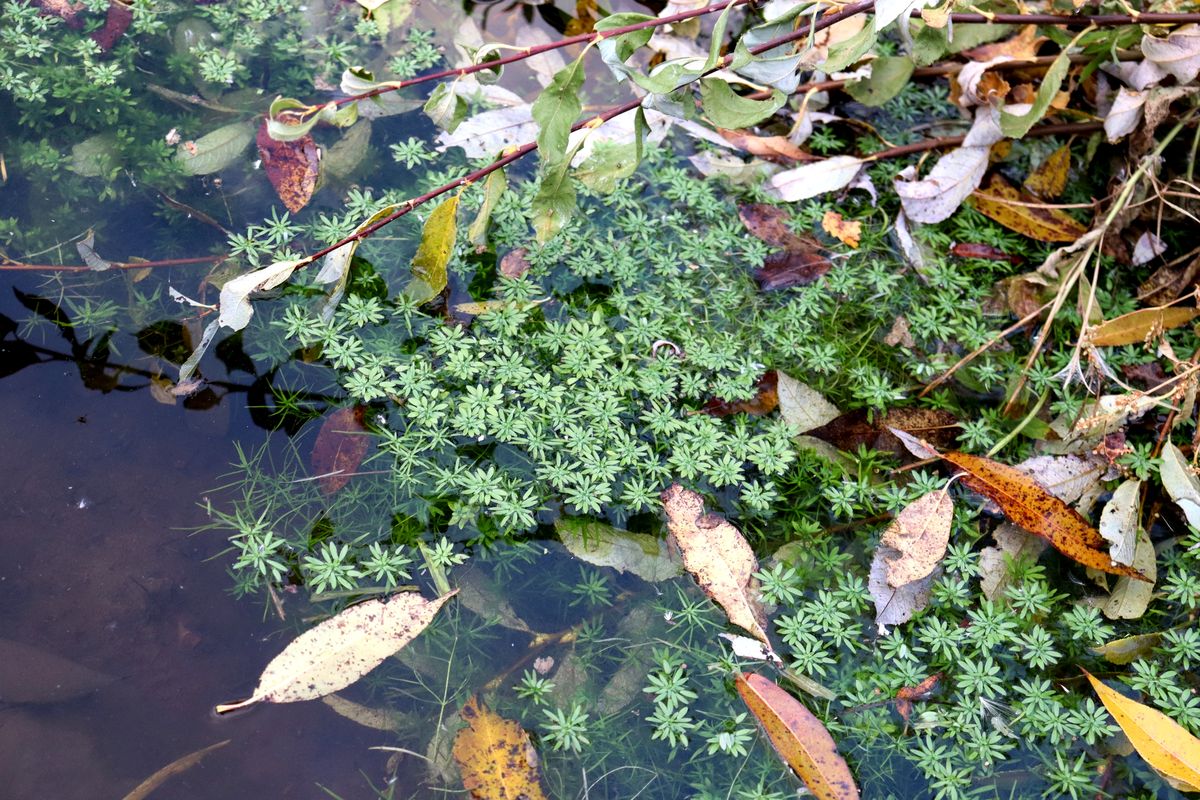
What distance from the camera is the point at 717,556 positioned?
2.52m

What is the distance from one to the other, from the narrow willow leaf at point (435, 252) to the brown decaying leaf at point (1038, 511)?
154cm

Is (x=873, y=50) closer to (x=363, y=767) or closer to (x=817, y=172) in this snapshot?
(x=817, y=172)

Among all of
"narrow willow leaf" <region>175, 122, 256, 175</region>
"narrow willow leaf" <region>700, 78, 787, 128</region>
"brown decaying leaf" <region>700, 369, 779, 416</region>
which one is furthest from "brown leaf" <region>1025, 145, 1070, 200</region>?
"narrow willow leaf" <region>175, 122, 256, 175</region>

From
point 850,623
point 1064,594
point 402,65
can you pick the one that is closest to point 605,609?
point 850,623

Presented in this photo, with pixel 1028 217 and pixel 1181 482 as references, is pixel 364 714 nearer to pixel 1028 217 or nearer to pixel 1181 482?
pixel 1181 482

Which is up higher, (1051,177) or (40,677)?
(1051,177)

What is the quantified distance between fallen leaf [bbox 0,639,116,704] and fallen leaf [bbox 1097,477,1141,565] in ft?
8.49

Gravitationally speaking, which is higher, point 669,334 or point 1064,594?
point 669,334

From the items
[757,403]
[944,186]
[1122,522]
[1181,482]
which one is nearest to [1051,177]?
[944,186]

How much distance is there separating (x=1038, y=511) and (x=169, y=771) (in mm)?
2291

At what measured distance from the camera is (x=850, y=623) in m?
2.51

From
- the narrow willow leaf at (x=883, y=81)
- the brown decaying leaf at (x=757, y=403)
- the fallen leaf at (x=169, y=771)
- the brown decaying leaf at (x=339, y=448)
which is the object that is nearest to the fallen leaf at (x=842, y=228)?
the narrow willow leaf at (x=883, y=81)

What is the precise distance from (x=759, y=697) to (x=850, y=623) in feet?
1.15

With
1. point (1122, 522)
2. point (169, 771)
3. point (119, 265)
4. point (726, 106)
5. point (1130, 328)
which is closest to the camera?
point (169, 771)
